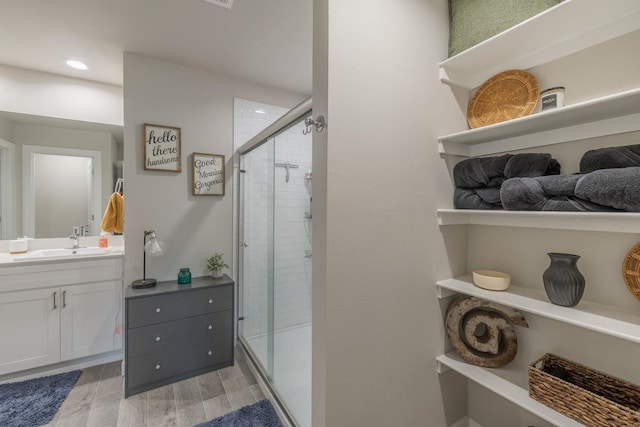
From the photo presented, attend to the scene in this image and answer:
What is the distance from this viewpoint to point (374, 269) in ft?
3.85

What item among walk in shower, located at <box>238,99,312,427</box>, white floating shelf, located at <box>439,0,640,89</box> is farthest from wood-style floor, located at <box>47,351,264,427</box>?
white floating shelf, located at <box>439,0,640,89</box>

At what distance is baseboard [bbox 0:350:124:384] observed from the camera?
6.79 ft

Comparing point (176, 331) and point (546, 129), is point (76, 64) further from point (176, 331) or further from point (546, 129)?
point (546, 129)

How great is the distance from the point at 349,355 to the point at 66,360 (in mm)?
2415

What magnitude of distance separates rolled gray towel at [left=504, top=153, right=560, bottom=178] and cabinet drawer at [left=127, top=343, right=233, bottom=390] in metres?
2.28

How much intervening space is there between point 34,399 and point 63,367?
1.22 feet

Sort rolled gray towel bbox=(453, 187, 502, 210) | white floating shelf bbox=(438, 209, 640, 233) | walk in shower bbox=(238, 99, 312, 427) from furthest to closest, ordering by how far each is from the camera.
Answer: walk in shower bbox=(238, 99, 312, 427) → rolled gray towel bbox=(453, 187, 502, 210) → white floating shelf bbox=(438, 209, 640, 233)

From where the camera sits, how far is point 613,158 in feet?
2.96

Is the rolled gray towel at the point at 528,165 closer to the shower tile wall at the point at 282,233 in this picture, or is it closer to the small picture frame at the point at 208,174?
the shower tile wall at the point at 282,233

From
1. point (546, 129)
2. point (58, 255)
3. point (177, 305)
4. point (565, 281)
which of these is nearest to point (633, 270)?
point (565, 281)

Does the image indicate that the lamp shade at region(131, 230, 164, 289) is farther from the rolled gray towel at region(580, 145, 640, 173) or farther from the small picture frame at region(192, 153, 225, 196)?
the rolled gray towel at region(580, 145, 640, 173)

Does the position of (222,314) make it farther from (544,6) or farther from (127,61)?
(544,6)

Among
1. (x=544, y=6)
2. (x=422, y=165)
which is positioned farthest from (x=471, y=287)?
(x=544, y=6)

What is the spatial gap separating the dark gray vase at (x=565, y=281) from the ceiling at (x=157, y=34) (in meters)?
1.81
